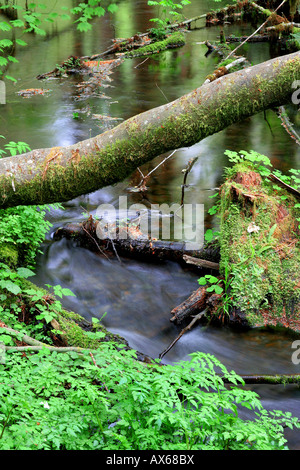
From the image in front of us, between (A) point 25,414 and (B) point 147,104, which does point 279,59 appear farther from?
(B) point 147,104

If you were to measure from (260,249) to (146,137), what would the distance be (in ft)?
7.67

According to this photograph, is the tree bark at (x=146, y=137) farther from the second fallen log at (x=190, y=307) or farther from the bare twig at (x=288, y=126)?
the bare twig at (x=288, y=126)

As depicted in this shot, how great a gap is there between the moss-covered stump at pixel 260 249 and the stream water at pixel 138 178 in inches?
11.4

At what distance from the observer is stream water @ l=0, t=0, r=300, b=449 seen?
15.3ft

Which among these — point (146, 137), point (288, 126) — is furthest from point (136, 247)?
point (288, 126)

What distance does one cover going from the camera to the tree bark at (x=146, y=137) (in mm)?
2902

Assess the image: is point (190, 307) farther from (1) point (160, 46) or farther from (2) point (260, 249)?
(1) point (160, 46)

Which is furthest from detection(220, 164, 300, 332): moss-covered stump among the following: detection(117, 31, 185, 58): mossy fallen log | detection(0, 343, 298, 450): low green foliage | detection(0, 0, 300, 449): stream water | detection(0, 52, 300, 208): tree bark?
detection(117, 31, 185, 58): mossy fallen log

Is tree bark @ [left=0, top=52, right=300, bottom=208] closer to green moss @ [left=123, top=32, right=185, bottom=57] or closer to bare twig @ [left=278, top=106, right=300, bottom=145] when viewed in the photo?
bare twig @ [left=278, top=106, right=300, bottom=145]

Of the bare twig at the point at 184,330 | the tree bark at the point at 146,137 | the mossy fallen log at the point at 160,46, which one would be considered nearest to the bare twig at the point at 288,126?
the bare twig at the point at 184,330

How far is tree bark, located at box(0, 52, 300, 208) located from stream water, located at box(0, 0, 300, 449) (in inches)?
81.1

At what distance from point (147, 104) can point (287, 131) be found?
3630 millimetres

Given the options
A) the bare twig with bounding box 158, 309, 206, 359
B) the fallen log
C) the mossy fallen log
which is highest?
the mossy fallen log
